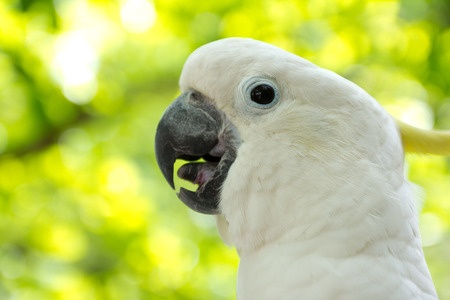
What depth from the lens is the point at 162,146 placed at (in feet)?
4.47

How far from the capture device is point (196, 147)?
4.37 ft

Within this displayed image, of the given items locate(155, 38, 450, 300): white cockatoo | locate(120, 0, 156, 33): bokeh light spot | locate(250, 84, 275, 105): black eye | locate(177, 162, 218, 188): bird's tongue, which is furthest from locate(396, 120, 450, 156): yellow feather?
locate(120, 0, 156, 33): bokeh light spot

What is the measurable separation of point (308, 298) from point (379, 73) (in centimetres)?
218

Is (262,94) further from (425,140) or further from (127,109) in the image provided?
(127,109)

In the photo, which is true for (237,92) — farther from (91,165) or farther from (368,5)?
(91,165)

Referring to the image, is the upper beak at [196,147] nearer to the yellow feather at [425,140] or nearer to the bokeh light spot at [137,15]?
the yellow feather at [425,140]

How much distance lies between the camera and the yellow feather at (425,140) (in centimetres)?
135

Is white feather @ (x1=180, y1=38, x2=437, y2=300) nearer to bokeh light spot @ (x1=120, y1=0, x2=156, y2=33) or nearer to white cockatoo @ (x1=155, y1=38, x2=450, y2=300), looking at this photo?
white cockatoo @ (x1=155, y1=38, x2=450, y2=300)

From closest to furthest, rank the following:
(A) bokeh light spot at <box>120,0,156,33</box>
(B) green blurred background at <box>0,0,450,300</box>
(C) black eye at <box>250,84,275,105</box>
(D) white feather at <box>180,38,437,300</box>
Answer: (D) white feather at <box>180,38,437,300</box> → (C) black eye at <box>250,84,275,105</box> → (B) green blurred background at <box>0,0,450,300</box> → (A) bokeh light spot at <box>120,0,156,33</box>

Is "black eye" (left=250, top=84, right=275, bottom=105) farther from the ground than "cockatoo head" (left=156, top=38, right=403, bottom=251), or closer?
farther from the ground

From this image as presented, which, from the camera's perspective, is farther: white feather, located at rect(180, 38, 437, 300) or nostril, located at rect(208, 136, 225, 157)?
nostril, located at rect(208, 136, 225, 157)

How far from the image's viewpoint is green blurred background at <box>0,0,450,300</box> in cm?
301

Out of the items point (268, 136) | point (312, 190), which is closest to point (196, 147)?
point (268, 136)

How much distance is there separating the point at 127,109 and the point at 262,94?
2.28 m
